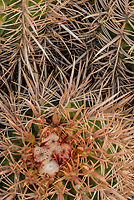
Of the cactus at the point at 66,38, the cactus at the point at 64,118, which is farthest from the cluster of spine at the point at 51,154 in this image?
the cactus at the point at 66,38

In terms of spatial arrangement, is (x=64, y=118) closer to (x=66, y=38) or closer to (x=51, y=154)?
(x=51, y=154)

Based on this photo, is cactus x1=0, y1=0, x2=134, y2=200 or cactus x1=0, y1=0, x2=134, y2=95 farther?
cactus x1=0, y1=0, x2=134, y2=95

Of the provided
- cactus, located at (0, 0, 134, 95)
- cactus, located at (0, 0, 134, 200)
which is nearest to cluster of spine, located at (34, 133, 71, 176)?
cactus, located at (0, 0, 134, 200)

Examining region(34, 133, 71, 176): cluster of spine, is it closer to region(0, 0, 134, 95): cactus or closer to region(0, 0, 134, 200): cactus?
region(0, 0, 134, 200): cactus

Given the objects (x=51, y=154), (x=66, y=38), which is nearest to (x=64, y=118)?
(x=51, y=154)

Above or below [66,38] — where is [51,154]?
below

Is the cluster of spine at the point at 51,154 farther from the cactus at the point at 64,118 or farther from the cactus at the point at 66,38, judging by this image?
the cactus at the point at 66,38

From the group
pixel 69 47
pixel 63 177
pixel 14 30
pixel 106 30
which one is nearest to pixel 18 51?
pixel 14 30

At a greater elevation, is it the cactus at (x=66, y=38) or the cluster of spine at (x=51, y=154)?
the cactus at (x=66, y=38)

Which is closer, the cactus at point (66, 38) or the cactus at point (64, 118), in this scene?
the cactus at point (64, 118)
